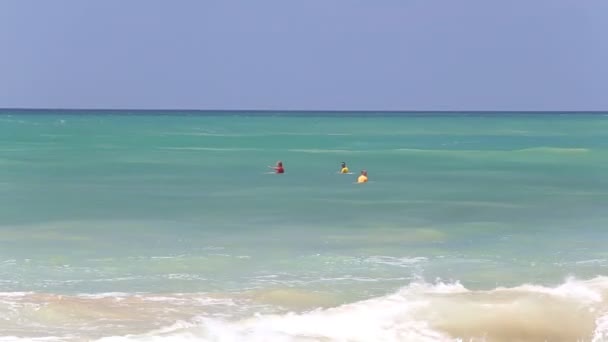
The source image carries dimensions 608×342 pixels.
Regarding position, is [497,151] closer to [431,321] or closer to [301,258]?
[301,258]

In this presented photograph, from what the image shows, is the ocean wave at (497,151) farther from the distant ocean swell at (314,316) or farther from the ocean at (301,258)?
the distant ocean swell at (314,316)

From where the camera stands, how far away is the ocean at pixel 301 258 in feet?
43.9

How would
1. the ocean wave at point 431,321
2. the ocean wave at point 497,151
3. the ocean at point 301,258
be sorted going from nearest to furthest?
the ocean wave at point 431,321 < the ocean at point 301,258 < the ocean wave at point 497,151

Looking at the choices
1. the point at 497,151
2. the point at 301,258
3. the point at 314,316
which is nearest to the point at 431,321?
the point at 314,316

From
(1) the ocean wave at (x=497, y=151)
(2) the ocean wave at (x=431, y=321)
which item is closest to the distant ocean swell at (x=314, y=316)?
(2) the ocean wave at (x=431, y=321)

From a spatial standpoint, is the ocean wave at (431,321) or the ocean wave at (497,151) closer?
the ocean wave at (431,321)

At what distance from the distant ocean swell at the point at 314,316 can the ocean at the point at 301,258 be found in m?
0.03

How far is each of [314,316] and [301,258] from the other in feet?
15.8

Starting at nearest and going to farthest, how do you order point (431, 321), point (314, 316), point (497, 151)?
point (431, 321) < point (314, 316) < point (497, 151)

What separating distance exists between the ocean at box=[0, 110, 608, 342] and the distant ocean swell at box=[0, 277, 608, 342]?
33mm

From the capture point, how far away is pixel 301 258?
61.2ft

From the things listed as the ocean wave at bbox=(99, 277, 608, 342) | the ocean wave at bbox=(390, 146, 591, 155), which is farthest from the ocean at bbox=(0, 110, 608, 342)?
the ocean wave at bbox=(390, 146, 591, 155)

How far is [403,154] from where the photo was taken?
2293 inches

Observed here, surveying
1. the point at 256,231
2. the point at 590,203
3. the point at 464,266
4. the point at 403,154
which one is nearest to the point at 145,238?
the point at 256,231
